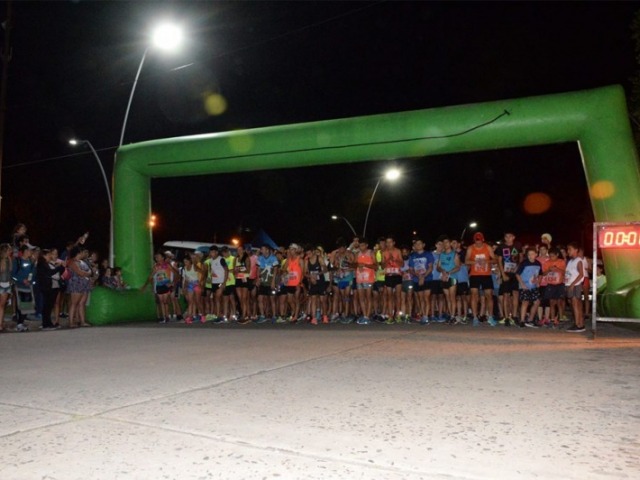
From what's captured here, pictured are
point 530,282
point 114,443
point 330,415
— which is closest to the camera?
point 114,443

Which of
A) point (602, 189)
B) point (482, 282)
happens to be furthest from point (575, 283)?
point (602, 189)

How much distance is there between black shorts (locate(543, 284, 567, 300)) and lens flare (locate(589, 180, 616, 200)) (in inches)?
73.9

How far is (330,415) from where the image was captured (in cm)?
388

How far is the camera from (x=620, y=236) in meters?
7.92

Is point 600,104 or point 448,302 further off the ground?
point 600,104

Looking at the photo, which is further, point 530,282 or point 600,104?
point 530,282

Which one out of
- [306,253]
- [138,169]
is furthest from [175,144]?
[306,253]

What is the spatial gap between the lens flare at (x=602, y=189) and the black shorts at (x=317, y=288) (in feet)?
17.6

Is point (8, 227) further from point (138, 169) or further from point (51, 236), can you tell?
point (138, 169)

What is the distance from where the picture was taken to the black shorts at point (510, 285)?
10.9m

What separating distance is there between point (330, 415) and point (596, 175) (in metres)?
7.17

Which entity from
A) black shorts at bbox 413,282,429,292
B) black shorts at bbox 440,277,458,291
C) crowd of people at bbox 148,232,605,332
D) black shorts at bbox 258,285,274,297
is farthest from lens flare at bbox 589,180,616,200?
black shorts at bbox 258,285,274,297

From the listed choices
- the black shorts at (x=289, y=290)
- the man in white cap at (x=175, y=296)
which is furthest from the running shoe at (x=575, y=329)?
the man in white cap at (x=175, y=296)

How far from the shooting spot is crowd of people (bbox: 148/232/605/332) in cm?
1066
